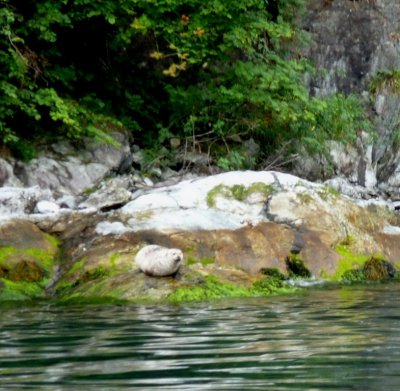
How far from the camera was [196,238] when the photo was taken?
11.6 meters

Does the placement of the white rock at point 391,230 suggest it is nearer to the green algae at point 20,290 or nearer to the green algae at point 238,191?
the green algae at point 238,191

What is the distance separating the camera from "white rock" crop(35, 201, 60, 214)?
12766mm

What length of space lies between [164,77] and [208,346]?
13.4m

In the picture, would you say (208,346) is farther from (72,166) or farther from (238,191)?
(72,166)

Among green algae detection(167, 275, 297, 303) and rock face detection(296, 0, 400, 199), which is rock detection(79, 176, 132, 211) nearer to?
green algae detection(167, 275, 297, 303)

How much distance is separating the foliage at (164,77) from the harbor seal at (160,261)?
5035mm

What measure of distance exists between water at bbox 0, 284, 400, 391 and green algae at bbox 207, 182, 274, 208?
12.8 feet

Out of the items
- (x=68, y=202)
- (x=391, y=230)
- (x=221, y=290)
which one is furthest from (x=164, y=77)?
(x=221, y=290)

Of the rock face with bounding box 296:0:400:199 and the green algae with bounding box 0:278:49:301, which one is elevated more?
the rock face with bounding box 296:0:400:199

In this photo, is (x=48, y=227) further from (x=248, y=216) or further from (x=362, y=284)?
(x=362, y=284)

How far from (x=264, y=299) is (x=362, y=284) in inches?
88.9

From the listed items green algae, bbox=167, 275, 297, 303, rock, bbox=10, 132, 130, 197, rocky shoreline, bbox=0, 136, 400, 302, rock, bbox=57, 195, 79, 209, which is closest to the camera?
green algae, bbox=167, 275, 297, 303

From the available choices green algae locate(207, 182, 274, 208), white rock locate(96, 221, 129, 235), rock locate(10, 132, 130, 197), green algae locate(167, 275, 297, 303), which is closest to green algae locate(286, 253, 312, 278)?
green algae locate(167, 275, 297, 303)

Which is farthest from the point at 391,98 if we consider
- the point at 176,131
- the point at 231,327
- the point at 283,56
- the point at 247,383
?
the point at 247,383
